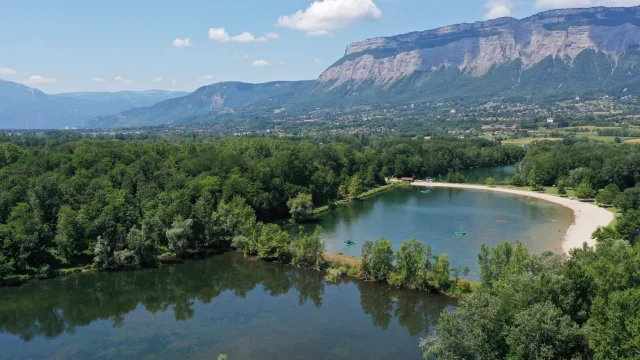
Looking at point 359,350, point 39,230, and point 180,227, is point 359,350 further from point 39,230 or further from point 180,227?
point 39,230

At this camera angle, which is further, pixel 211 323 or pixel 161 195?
pixel 161 195

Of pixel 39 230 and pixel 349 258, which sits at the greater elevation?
pixel 39 230

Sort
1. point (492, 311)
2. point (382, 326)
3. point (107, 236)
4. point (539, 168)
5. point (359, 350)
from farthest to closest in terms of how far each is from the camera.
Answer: point (539, 168) → point (107, 236) → point (382, 326) → point (359, 350) → point (492, 311)

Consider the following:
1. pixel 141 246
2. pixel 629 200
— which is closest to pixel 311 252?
pixel 141 246

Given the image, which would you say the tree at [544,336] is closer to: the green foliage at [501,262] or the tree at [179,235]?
the green foliage at [501,262]

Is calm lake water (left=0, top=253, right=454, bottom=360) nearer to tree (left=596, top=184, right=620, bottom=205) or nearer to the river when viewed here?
the river

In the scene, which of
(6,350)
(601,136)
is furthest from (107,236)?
(601,136)
